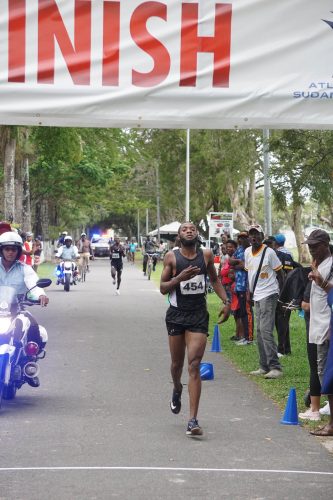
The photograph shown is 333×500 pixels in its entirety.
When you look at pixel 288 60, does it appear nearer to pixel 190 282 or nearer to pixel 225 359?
pixel 190 282

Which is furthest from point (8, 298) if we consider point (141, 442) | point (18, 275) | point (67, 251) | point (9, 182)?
point (9, 182)

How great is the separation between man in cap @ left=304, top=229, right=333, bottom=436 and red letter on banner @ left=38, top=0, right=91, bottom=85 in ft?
8.30

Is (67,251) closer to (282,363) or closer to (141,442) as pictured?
(282,363)

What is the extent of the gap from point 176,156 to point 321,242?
149ft

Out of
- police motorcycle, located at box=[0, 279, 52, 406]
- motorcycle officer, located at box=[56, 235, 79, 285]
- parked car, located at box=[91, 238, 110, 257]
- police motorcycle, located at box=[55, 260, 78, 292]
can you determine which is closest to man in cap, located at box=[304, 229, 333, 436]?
police motorcycle, located at box=[0, 279, 52, 406]

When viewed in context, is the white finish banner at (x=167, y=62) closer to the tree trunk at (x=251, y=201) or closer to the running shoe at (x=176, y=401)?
the running shoe at (x=176, y=401)

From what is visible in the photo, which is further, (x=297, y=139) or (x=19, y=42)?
(x=297, y=139)

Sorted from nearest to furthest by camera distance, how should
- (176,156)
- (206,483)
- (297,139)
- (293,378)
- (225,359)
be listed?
(206,483)
(293,378)
(225,359)
(297,139)
(176,156)

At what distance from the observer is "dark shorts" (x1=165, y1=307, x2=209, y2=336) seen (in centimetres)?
892

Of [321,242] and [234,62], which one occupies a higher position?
[234,62]

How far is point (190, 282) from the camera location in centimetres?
891

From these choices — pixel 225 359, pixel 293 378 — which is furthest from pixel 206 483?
pixel 225 359

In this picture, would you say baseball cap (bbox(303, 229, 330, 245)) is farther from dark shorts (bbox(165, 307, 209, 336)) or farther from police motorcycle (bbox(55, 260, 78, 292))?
police motorcycle (bbox(55, 260, 78, 292))

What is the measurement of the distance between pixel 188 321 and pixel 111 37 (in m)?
2.59
